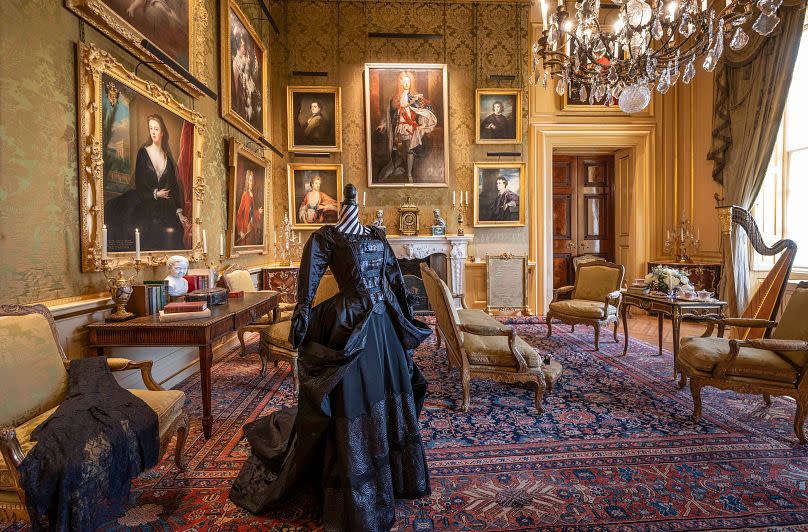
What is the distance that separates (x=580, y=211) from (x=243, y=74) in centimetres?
765

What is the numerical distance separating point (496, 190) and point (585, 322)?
3553 millimetres

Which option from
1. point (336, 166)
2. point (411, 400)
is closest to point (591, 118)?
point (336, 166)

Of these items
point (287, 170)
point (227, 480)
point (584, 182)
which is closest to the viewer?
point (227, 480)

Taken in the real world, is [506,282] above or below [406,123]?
below

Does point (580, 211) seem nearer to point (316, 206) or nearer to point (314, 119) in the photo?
point (316, 206)

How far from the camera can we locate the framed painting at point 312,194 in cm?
779

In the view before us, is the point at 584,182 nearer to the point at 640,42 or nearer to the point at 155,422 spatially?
the point at 640,42

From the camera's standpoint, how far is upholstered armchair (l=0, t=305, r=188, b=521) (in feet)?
5.57

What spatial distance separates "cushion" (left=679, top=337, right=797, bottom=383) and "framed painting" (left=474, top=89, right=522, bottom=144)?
5.63 metres

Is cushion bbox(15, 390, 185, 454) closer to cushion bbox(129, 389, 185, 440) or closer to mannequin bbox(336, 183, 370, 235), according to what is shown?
cushion bbox(129, 389, 185, 440)

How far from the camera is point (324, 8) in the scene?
778 centimetres

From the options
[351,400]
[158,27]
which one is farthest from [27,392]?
[158,27]

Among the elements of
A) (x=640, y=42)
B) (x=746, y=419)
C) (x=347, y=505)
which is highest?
(x=640, y=42)

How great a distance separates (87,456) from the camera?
68.4 inches
